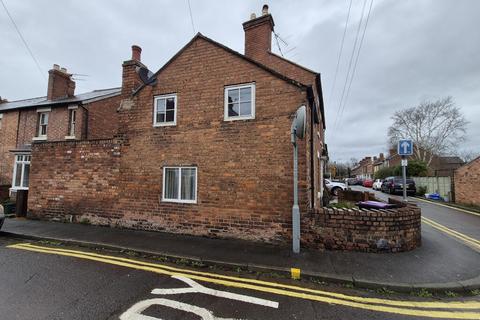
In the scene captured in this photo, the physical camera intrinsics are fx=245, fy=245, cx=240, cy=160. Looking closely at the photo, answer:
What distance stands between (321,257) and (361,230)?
1.30 meters

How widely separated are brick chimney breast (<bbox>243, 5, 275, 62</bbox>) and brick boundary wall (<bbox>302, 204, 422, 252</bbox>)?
915cm

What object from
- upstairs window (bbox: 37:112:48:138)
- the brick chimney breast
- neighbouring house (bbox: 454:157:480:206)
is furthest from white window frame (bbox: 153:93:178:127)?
neighbouring house (bbox: 454:157:480:206)

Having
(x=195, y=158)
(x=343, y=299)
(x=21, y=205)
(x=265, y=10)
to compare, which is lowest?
(x=343, y=299)

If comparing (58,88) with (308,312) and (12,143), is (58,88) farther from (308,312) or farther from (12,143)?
(308,312)

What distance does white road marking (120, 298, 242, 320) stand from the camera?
11.1ft

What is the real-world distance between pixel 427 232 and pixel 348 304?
6899 mm

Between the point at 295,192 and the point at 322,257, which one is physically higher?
the point at 295,192

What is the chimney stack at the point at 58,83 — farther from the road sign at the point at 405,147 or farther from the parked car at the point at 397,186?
the parked car at the point at 397,186

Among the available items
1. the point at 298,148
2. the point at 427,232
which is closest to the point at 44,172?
the point at 298,148

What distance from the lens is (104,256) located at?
588 cm

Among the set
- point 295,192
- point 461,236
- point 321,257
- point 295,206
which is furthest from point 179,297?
point 461,236

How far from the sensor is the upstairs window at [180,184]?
25.3 ft

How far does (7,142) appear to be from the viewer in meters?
18.1

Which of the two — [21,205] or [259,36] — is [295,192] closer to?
[259,36]
